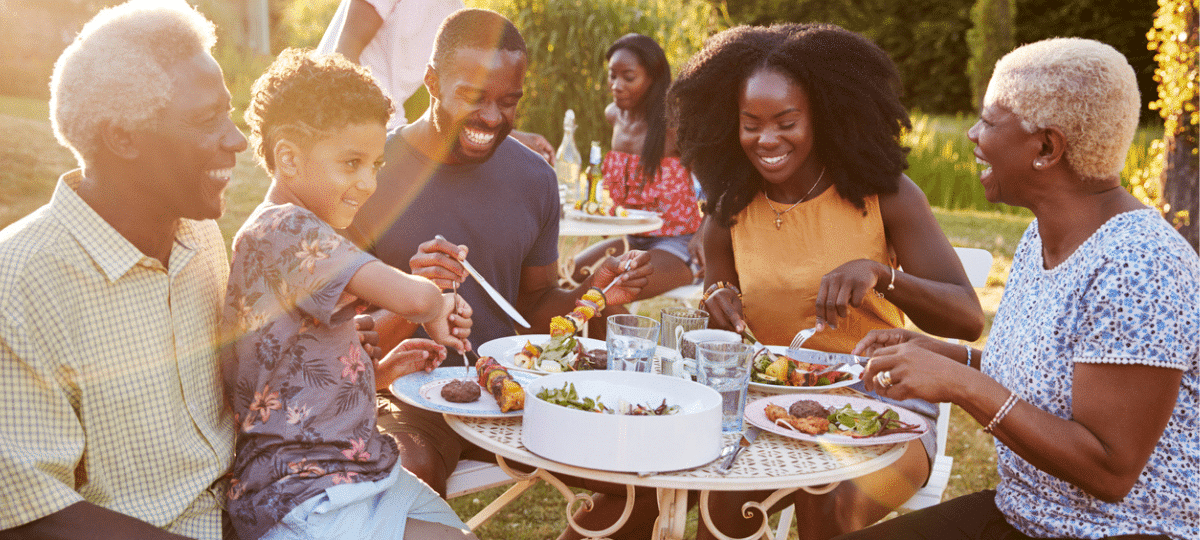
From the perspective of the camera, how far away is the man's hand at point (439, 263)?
2.49 m

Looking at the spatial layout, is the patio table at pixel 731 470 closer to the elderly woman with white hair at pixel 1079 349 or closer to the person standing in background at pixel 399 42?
the elderly woman with white hair at pixel 1079 349

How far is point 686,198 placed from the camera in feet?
21.2

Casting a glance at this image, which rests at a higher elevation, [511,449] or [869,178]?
[869,178]

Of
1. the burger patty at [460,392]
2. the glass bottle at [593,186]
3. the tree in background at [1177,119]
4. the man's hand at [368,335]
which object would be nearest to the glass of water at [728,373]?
the burger patty at [460,392]

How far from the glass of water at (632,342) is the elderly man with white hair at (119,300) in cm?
101

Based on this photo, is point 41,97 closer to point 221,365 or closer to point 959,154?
point 221,365

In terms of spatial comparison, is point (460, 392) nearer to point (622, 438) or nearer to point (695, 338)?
point (622, 438)

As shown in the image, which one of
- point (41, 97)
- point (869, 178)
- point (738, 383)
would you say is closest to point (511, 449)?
point (738, 383)

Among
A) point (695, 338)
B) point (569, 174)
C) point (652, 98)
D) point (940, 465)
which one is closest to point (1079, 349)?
point (695, 338)

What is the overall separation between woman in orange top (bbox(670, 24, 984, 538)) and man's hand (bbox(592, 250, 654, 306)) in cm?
33

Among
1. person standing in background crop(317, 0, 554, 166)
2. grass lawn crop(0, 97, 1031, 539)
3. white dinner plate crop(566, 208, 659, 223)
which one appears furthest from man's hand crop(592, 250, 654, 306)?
white dinner plate crop(566, 208, 659, 223)

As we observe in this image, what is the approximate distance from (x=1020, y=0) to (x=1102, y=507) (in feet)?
66.8

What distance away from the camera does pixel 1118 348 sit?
6.14 feet

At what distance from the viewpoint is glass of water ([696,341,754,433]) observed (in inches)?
83.9
